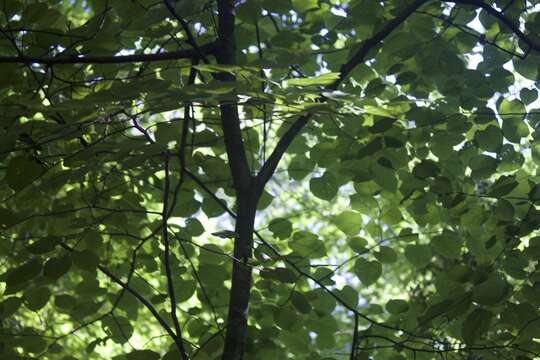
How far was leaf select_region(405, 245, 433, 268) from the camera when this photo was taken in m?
2.29

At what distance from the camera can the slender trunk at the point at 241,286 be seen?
68.1 inches

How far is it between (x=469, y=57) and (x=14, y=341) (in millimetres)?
2325

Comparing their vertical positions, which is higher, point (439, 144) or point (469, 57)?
point (469, 57)

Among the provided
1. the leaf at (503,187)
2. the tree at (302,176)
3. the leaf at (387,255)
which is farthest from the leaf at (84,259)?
the leaf at (503,187)

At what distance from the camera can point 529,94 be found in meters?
2.16

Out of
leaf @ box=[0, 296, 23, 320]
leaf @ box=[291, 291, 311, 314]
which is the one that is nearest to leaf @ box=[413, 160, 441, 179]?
leaf @ box=[291, 291, 311, 314]

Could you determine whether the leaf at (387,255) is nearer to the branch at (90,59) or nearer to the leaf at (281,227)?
the leaf at (281,227)

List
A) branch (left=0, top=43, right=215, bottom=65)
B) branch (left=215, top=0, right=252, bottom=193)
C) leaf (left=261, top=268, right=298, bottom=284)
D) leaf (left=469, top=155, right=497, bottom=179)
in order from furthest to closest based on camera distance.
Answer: leaf (left=469, top=155, right=497, bottom=179), branch (left=215, top=0, right=252, bottom=193), branch (left=0, top=43, right=215, bottom=65), leaf (left=261, top=268, right=298, bottom=284)

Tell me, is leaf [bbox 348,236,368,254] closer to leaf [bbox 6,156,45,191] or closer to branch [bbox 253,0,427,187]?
branch [bbox 253,0,427,187]

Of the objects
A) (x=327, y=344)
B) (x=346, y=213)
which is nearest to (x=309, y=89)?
(x=346, y=213)

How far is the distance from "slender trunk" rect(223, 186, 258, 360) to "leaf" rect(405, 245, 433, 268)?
731 millimetres

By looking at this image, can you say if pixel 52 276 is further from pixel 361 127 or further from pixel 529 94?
pixel 529 94

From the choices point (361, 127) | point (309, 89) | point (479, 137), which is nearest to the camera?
point (309, 89)

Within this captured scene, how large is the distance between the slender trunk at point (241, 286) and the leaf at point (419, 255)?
2.40 feet
